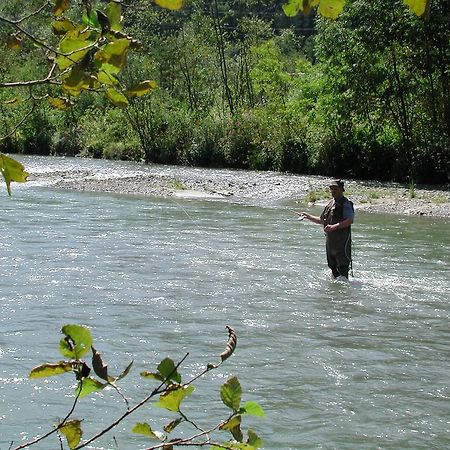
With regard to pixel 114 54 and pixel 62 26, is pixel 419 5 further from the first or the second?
pixel 62 26

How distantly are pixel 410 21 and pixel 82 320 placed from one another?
22586 mm

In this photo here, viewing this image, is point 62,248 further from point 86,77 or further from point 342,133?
point 342,133

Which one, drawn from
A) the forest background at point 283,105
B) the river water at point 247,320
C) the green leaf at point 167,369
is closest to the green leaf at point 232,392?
the green leaf at point 167,369

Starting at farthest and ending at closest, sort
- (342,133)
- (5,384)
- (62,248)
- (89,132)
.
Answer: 1. (89,132)
2. (342,133)
3. (62,248)
4. (5,384)

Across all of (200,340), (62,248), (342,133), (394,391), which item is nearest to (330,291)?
(200,340)

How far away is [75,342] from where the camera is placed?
6.71 feet

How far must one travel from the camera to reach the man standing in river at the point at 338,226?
42.3 ft

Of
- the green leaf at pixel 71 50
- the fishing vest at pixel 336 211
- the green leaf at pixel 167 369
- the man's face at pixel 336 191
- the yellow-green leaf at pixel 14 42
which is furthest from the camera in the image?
the fishing vest at pixel 336 211

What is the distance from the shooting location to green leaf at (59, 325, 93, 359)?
202 cm

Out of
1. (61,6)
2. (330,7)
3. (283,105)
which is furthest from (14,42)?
(283,105)

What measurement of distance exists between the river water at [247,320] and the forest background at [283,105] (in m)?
7.12

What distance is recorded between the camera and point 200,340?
408 inches

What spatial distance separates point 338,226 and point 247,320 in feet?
7.48

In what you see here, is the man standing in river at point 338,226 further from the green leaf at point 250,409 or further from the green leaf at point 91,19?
the green leaf at point 91,19
